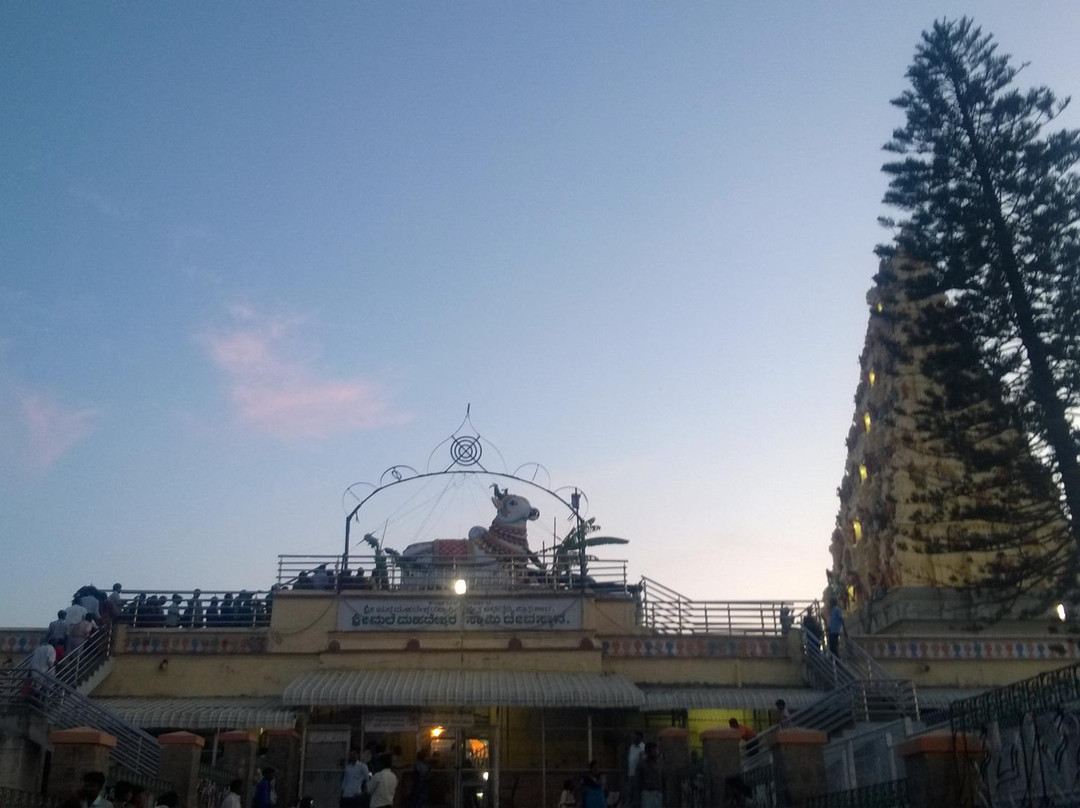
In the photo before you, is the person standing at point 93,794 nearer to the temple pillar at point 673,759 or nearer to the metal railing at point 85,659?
the temple pillar at point 673,759

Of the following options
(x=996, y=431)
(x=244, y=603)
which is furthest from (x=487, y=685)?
(x=996, y=431)

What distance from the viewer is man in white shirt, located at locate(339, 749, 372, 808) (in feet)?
42.5

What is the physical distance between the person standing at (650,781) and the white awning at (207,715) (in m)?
6.01

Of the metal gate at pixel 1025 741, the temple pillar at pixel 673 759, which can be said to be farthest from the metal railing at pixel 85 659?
the metal gate at pixel 1025 741

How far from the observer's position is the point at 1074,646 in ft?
65.4

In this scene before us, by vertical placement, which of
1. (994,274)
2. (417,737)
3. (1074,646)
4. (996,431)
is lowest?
(417,737)

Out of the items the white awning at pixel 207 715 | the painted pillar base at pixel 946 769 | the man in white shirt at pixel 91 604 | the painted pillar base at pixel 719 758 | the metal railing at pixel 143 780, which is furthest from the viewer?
the man in white shirt at pixel 91 604

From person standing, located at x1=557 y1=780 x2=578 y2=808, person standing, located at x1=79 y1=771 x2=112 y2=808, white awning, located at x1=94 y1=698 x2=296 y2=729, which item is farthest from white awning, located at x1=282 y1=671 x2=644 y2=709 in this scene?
person standing, located at x1=79 y1=771 x2=112 y2=808

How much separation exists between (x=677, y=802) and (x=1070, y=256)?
11717 millimetres

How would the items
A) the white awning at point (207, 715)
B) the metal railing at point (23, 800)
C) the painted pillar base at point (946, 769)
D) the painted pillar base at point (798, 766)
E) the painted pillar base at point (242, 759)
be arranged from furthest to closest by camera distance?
the white awning at point (207, 715)
the painted pillar base at point (242, 759)
the painted pillar base at point (798, 766)
the metal railing at point (23, 800)
the painted pillar base at point (946, 769)

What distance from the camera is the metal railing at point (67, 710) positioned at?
1484 centimetres

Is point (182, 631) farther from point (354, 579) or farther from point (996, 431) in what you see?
point (996, 431)

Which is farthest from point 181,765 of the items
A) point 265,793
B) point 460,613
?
point 460,613

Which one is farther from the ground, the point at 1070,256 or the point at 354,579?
the point at 1070,256
